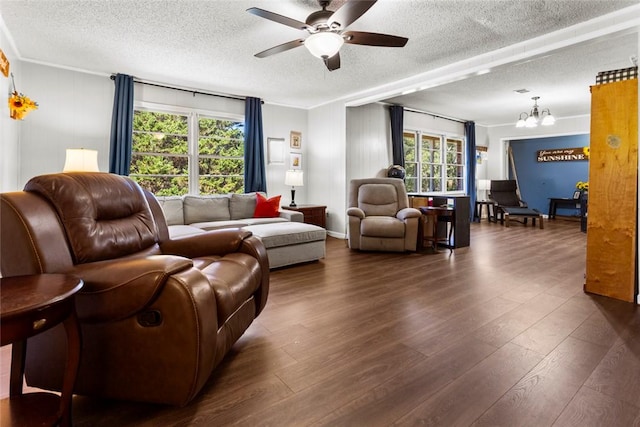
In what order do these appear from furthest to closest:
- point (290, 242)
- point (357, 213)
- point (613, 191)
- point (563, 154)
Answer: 1. point (563, 154)
2. point (357, 213)
3. point (290, 242)
4. point (613, 191)

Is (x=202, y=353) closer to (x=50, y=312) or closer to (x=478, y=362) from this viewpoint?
(x=50, y=312)

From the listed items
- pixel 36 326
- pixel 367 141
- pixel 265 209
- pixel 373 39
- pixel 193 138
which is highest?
pixel 373 39

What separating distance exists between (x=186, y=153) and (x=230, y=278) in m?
3.98

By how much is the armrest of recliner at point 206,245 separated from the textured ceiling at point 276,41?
75.5 inches

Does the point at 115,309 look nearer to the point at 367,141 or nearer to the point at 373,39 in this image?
the point at 373,39


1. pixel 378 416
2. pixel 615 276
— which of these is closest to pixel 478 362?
pixel 378 416

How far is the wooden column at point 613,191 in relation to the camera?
9.06ft

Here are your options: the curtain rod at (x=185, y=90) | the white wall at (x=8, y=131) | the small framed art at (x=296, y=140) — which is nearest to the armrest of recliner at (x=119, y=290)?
the white wall at (x=8, y=131)

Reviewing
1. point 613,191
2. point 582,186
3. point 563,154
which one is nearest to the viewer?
point 613,191

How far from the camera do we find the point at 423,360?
6.22 feet

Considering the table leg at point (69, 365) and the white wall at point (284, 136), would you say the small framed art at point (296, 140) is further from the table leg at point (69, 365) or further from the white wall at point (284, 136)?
the table leg at point (69, 365)

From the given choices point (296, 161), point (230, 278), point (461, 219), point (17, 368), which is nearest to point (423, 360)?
point (230, 278)

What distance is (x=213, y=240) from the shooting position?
226 centimetres

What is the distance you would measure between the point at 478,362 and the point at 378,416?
756 millimetres
